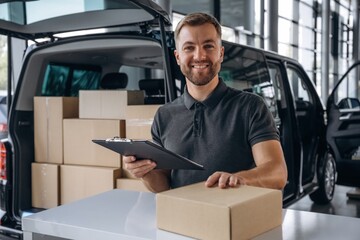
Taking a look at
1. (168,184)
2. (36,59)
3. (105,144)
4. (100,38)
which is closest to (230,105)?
(168,184)

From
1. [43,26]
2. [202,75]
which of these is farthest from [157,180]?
[43,26]

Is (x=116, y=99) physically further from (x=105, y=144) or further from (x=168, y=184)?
(x=105, y=144)

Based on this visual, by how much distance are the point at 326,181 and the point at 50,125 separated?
2.91 metres

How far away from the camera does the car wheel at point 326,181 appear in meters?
4.43

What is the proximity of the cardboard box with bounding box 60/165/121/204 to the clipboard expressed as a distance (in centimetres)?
116

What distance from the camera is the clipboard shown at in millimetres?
1253

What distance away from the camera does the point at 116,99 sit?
2.65 meters

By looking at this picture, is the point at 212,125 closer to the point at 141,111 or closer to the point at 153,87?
the point at 141,111

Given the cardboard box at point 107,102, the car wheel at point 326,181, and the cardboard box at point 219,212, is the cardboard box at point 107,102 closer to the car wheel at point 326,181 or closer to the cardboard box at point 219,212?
the cardboard box at point 219,212

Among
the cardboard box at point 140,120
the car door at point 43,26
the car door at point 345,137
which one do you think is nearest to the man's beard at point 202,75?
the car door at point 43,26

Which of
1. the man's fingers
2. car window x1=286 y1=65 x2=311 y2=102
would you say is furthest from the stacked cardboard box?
car window x1=286 y1=65 x2=311 y2=102

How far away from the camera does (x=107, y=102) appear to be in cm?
268

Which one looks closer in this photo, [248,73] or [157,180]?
[157,180]

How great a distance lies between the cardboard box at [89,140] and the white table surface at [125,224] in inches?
39.8
